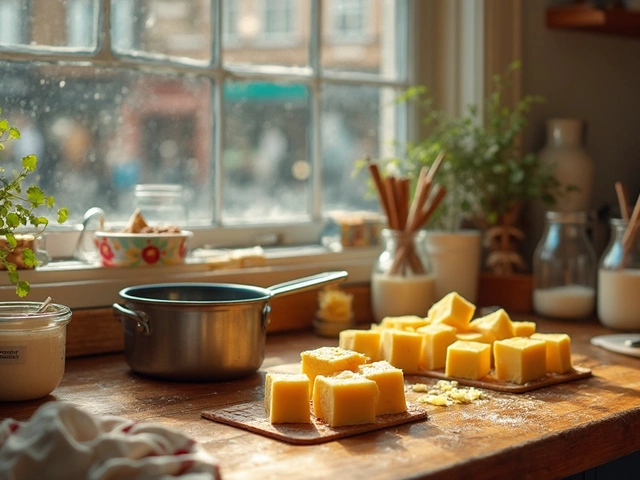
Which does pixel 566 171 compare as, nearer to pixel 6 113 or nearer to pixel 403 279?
pixel 403 279

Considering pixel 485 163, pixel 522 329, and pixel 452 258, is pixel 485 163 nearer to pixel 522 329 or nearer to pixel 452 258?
pixel 452 258

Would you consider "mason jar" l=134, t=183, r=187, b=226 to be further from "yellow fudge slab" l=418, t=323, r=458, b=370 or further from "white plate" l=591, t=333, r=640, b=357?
"white plate" l=591, t=333, r=640, b=357

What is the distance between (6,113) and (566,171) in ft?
4.34

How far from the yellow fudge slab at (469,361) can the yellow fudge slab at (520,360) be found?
0.02m

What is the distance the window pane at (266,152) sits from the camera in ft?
6.65

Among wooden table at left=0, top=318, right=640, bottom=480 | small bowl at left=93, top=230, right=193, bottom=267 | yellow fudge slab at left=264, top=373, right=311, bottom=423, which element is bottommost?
wooden table at left=0, top=318, right=640, bottom=480

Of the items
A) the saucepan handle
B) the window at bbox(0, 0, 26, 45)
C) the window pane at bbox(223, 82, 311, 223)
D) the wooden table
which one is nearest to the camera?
the wooden table

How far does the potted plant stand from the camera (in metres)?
2.11

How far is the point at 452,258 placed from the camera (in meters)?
2.06

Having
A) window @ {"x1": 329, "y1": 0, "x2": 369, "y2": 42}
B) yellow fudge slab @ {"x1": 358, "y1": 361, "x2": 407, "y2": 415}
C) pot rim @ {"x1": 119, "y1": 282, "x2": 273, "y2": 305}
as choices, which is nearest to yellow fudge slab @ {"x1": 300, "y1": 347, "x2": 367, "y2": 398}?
yellow fudge slab @ {"x1": 358, "y1": 361, "x2": 407, "y2": 415}

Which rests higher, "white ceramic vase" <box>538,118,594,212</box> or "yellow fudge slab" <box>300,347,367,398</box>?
"white ceramic vase" <box>538,118,594,212</box>

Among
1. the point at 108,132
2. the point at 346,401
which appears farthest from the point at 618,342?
Answer: the point at 108,132

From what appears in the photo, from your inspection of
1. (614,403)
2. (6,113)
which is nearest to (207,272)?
(6,113)

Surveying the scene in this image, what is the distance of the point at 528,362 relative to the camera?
1452mm
